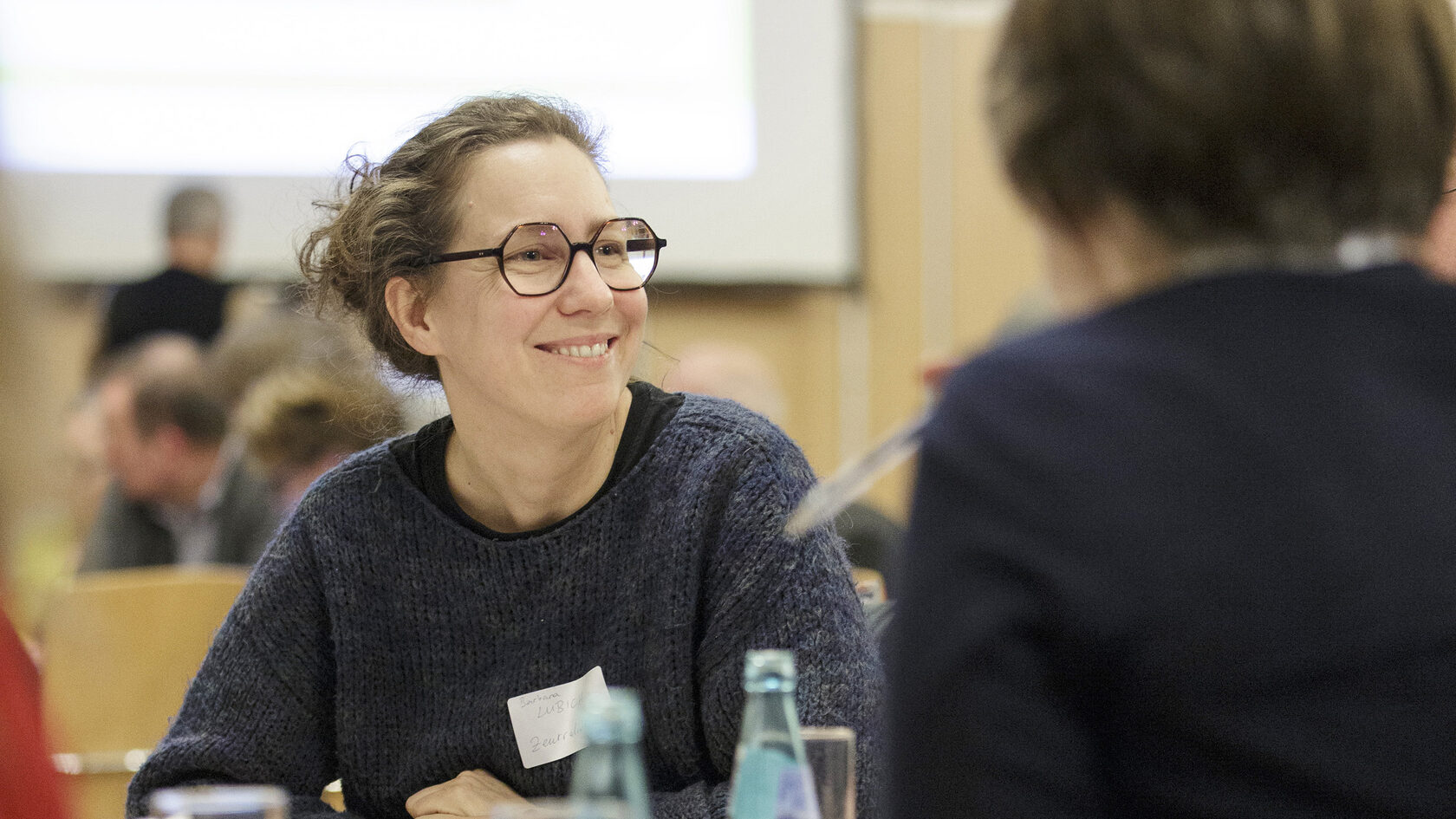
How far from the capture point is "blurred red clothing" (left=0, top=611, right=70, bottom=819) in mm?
798

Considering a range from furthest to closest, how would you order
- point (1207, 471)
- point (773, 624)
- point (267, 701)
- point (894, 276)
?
1. point (894, 276)
2. point (267, 701)
3. point (773, 624)
4. point (1207, 471)

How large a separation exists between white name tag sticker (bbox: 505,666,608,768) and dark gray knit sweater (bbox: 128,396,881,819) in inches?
0.6

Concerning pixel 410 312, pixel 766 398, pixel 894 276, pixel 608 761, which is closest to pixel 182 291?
pixel 766 398

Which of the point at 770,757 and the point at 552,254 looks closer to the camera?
the point at 770,757

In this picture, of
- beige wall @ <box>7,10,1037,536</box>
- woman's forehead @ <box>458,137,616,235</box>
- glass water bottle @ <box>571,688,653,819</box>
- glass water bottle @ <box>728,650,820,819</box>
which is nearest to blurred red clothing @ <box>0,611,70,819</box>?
glass water bottle @ <box>571,688,653,819</box>

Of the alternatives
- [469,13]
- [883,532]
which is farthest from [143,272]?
[883,532]

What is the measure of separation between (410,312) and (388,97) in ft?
10.9

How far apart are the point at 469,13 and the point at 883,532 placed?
3114 mm

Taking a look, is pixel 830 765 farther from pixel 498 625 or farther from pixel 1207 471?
pixel 498 625

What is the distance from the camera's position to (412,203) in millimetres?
1754

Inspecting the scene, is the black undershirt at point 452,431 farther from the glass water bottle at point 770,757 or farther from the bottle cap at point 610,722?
the bottle cap at point 610,722

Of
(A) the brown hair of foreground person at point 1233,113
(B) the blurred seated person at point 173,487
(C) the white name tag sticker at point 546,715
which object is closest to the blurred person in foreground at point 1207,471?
(A) the brown hair of foreground person at point 1233,113

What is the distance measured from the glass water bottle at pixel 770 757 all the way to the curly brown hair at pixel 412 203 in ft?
3.20

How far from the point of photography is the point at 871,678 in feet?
4.83
